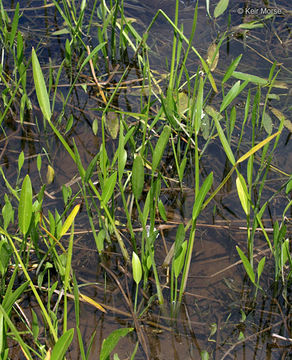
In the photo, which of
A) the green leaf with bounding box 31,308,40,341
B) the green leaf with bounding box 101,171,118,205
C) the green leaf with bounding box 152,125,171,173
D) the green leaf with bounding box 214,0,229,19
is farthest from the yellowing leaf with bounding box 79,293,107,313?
the green leaf with bounding box 214,0,229,19

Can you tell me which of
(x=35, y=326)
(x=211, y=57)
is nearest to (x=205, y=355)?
(x=35, y=326)

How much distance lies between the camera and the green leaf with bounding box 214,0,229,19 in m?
2.30

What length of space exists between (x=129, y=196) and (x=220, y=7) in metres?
1.02

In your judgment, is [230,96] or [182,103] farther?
[182,103]

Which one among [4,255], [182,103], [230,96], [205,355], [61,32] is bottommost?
[205,355]

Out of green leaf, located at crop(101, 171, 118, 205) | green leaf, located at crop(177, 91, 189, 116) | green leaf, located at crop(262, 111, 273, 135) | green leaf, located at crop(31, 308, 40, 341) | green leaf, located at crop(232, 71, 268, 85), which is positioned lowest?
green leaf, located at crop(31, 308, 40, 341)

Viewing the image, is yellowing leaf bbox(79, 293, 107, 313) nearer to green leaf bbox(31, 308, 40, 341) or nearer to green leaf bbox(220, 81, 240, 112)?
green leaf bbox(31, 308, 40, 341)

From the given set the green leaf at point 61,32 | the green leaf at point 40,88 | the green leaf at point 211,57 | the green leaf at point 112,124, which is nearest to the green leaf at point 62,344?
the green leaf at point 40,88

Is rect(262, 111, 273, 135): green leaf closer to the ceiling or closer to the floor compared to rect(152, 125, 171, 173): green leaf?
closer to the floor

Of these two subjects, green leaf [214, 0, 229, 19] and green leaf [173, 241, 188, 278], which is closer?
green leaf [173, 241, 188, 278]

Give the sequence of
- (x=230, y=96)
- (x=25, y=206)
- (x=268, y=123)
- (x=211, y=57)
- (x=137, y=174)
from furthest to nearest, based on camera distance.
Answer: (x=211, y=57), (x=268, y=123), (x=230, y=96), (x=137, y=174), (x=25, y=206)

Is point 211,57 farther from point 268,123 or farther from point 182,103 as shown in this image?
point 268,123

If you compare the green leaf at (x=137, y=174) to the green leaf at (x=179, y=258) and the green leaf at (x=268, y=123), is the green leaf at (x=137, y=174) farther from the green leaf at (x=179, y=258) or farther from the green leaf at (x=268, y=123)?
the green leaf at (x=268, y=123)

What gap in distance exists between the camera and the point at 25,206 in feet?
4.22
